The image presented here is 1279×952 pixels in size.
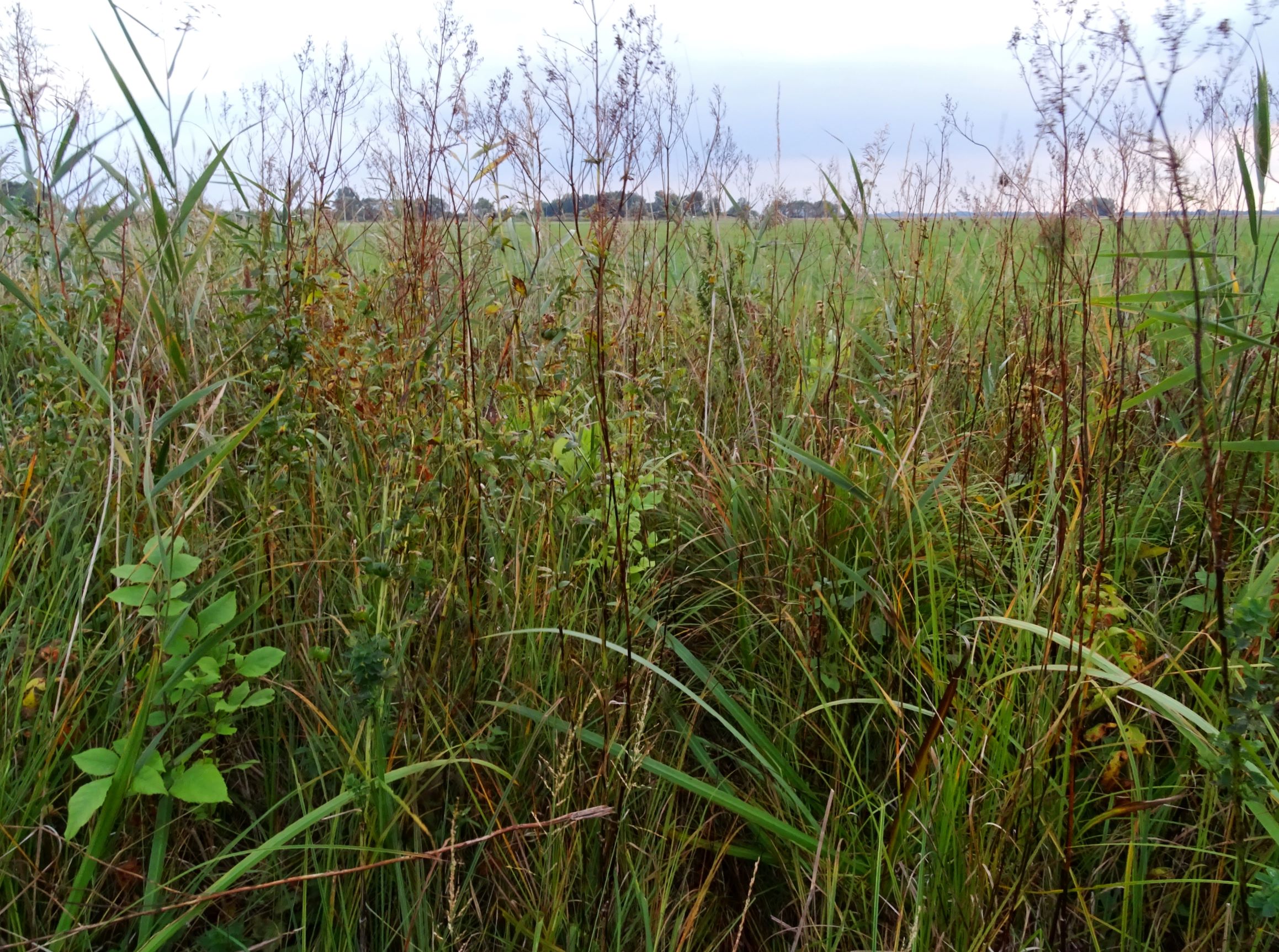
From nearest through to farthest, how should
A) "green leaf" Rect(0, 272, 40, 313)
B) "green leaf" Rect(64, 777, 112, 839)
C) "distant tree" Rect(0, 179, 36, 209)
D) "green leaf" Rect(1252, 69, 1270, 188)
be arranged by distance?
"green leaf" Rect(64, 777, 112, 839) → "green leaf" Rect(1252, 69, 1270, 188) → "green leaf" Rect(0, 272, 40, 313) → "distant tree" Rect(0, 179, 36, 209)

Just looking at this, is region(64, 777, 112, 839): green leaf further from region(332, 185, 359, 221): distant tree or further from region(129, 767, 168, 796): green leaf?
region(332, 185, 359, 221): distant tree

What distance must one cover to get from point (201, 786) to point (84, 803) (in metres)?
0.14

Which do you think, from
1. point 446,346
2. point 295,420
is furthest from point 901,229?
point 295,420

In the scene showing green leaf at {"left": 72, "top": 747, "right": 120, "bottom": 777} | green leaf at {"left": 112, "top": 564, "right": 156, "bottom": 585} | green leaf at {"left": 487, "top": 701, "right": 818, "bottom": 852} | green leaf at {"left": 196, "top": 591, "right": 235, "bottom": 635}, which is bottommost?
green leaf at {"left": 487, "top": 701, "right": 818, "bottom": 852}

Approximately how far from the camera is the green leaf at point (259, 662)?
133 cm

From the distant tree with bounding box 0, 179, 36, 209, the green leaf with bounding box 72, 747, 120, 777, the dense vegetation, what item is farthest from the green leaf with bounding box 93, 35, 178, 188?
the green leaf with bounding box 72, 747, 120, 777

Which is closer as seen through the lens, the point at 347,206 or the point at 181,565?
the point at 181,565

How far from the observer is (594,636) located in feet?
4.57

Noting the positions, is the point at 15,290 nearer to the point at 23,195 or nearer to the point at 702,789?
the point at 23,195

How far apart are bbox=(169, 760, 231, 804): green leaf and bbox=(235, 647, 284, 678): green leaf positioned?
5.6 inches

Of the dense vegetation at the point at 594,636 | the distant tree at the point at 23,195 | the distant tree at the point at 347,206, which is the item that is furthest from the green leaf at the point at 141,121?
the distant tree at the point at 347,206

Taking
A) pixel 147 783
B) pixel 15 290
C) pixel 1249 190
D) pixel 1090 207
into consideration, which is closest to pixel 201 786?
pixel 147 783

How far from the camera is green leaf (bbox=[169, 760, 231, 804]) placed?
47.6 inches

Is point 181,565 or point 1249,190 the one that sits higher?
point 1249,190
